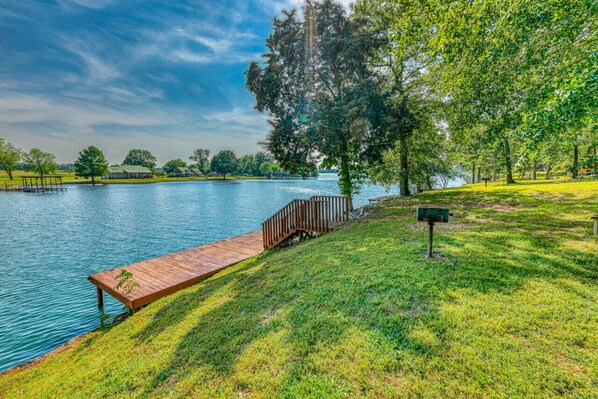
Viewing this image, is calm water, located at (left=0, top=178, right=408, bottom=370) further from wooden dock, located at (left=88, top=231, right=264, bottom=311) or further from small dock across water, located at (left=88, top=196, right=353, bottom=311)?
small dock across water, located at (left=88, top=196, right=353, bottom=311)

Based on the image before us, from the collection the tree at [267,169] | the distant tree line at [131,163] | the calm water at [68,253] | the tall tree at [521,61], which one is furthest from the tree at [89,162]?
A: the tall tree at [521,61]

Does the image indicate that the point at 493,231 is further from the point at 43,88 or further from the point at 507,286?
the point at 43,88

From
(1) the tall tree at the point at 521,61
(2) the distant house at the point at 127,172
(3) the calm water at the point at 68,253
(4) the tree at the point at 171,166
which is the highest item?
(4) the tree at the point at 171,166

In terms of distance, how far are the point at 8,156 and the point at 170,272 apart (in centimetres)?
9799

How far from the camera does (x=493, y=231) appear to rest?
247 inches

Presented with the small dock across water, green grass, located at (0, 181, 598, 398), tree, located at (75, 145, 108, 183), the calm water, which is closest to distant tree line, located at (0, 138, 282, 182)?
tree, located at (75, 145, 108, 183)

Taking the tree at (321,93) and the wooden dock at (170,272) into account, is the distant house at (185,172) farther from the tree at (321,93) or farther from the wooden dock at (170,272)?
the wooden dock at (170,272)

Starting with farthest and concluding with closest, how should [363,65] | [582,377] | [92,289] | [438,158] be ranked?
[438,158]
[363,65]
[92,289]
[582,377]

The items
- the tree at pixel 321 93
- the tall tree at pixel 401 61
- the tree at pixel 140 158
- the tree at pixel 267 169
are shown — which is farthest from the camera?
the tree at pixel 140 158

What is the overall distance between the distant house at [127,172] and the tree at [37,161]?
16.1 m

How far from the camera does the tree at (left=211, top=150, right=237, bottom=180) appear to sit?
97.1 meters

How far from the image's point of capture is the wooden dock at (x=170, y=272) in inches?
271

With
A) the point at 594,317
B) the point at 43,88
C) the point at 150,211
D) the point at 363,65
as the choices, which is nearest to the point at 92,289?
the point at 594,317

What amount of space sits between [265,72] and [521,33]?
1010cm
